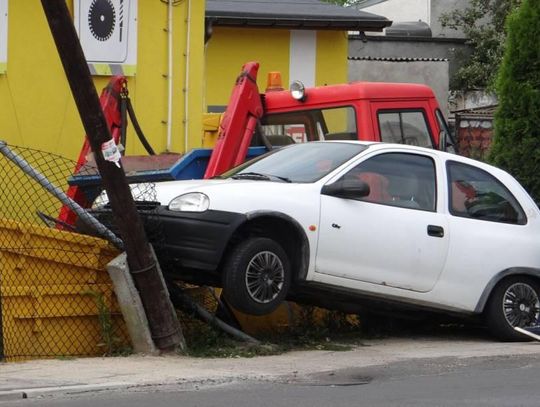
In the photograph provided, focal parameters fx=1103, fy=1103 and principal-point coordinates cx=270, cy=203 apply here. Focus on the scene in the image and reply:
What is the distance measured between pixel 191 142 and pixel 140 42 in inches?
62.1

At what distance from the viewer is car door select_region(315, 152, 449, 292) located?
32.1 feet

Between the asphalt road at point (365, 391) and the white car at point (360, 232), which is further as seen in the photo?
the white car at point (360, 232)

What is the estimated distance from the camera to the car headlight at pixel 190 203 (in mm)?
9352

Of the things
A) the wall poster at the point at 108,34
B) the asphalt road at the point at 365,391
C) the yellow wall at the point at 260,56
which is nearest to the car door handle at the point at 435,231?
the asphalt road at the point at 365,391

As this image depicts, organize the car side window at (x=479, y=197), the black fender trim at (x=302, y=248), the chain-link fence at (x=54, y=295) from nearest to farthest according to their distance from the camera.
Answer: the chain-link fence at (x=54, y=295) → the black fender trim at (x=302, y=248) → the car side window at (x=479, y=197)

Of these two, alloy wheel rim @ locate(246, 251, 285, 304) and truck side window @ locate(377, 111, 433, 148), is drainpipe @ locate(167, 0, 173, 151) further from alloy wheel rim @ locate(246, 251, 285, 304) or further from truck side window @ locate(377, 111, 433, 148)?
alloy wheel rim @ locate(246, 251, 285, 304)

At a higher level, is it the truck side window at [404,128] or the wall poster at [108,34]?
the wall poster at [108,34]

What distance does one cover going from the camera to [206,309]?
10.3 meters

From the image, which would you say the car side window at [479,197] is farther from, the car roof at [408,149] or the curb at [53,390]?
the curb at [53,390]

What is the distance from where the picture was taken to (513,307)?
35.5 feet

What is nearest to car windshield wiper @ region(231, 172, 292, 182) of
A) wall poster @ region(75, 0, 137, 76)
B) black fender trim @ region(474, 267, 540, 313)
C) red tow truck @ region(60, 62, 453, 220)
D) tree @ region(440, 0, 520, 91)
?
red tow truck @ region(60, 62, 453, 220)

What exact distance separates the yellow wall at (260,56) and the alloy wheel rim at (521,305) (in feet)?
39.8

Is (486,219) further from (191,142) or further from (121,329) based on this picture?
(191,142)

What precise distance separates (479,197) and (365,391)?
3.55 m
